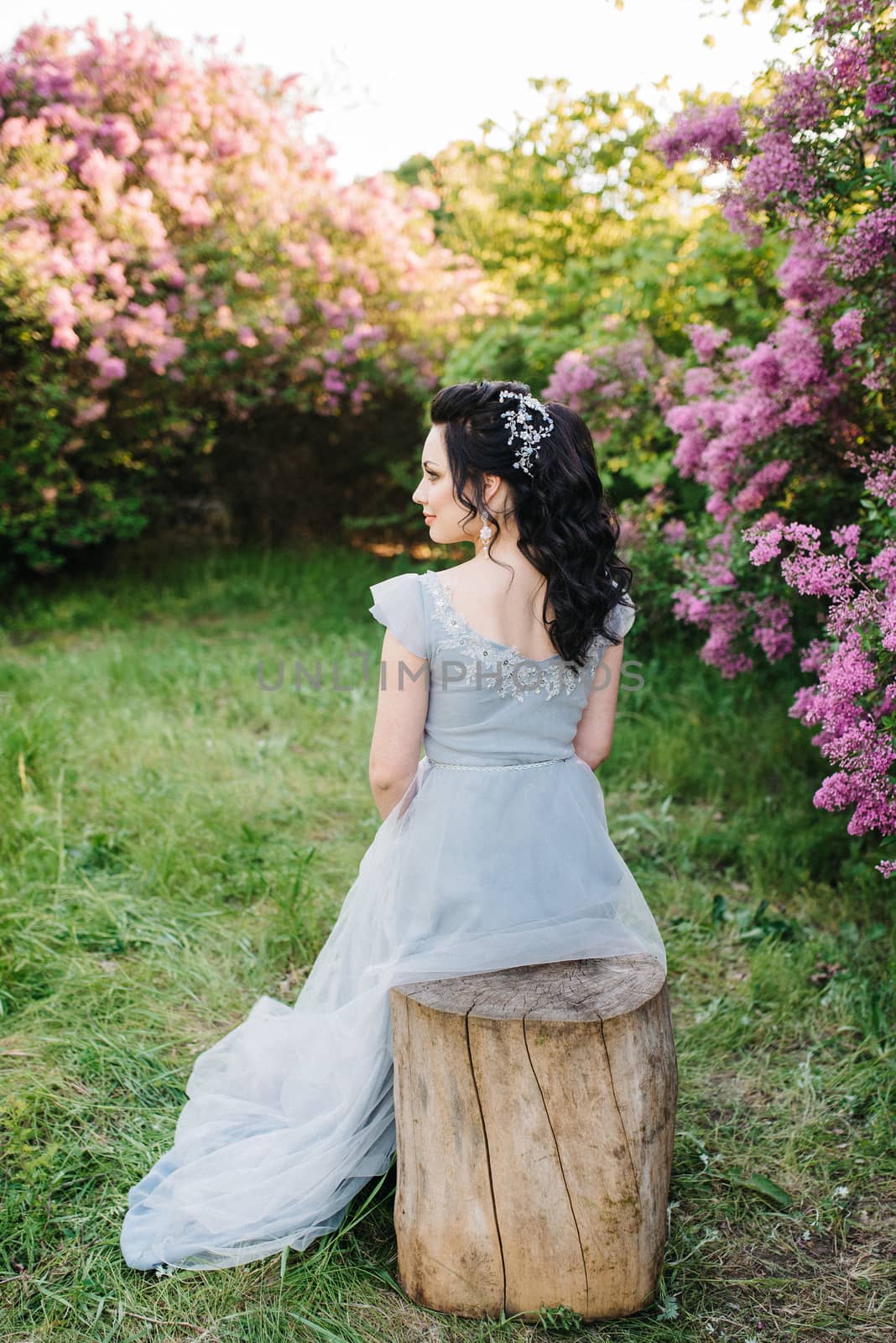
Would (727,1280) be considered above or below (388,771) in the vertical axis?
below

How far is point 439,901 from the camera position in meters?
2.05

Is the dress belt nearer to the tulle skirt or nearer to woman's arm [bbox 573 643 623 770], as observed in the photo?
the tulle skirt

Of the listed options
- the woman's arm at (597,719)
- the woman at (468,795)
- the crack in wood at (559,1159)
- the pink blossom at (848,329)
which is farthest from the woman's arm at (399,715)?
the pink blossom at (848,329)

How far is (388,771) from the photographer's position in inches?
81.6

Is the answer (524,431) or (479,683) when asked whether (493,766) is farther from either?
(524,431)

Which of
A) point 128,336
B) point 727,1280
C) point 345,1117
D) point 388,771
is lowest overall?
point 727,1280

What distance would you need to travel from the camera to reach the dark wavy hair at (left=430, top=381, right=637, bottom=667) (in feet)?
6.46

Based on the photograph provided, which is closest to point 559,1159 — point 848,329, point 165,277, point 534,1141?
point 534,1141

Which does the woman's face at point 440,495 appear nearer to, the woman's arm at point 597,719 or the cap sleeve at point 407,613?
the cap sleeve at point 407,613

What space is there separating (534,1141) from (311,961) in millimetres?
1468

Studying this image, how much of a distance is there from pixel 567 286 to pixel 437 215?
725 centimetres

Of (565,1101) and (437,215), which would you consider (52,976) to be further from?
(437,215)

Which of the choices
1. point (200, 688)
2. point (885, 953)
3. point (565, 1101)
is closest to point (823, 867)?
point (885, 953)

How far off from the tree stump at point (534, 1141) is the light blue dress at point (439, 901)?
0.50 ft
